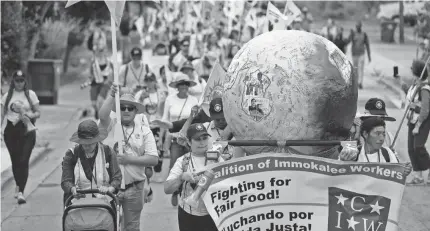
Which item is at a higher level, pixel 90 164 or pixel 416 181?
pixel 90 164

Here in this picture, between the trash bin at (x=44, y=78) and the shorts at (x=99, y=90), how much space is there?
3213 millimetres

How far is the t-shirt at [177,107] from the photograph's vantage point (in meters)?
12.0

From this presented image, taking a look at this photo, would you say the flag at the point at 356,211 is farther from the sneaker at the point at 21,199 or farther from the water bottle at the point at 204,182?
the sneaker at the point at 21,199

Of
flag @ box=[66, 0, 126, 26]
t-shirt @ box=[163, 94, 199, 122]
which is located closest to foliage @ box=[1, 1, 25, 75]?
t-shirt @ box=[163, 94, 199, 122]

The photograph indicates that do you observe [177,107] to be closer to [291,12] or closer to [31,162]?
[31,162]

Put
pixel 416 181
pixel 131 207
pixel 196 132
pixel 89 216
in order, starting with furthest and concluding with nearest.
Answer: pixel 416 181
pixel 131 207
pixel 196 132
pixel 89 216

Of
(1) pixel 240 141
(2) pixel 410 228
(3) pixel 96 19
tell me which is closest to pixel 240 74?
(1) pixel 240 141

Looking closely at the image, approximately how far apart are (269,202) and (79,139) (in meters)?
2.51

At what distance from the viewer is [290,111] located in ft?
21.1

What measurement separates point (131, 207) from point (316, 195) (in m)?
3.00

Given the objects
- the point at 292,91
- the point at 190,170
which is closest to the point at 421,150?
the point at 190,170

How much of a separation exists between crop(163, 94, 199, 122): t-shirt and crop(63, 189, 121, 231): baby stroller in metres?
4.64

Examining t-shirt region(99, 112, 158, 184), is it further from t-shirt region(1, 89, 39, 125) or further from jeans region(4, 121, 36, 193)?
jeans region(4, 121, 36, 193)

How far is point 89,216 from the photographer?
717 cm
